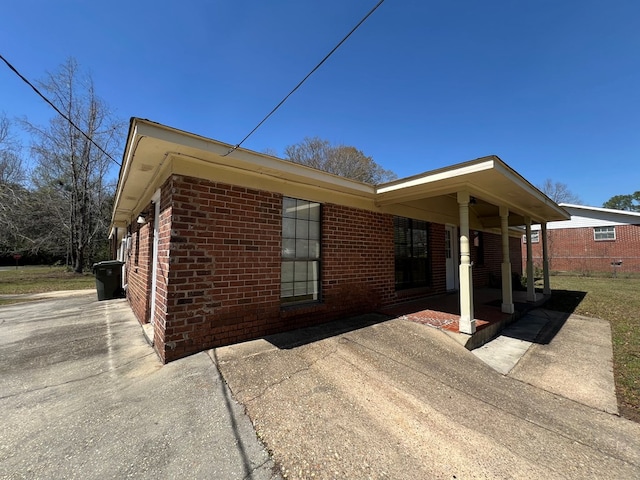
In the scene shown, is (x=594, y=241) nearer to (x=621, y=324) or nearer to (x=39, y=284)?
(x=621, y=324)

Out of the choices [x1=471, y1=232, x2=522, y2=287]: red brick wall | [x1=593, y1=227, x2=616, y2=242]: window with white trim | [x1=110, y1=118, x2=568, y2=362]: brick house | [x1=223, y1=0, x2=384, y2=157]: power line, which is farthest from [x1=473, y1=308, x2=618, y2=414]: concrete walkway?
[x1=593, y1=227, x2=616, y2=242]: window with white trim

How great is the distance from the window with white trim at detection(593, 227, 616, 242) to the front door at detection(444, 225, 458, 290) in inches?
695

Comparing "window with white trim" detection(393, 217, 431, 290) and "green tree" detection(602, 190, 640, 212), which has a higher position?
"green tree" detection(602, 190, 640, 212)

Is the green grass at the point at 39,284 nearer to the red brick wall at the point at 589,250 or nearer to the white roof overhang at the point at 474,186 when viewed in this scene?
the white roof overhang at the point at 474,186

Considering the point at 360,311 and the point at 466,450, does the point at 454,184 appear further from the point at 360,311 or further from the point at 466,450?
the point at 466,450

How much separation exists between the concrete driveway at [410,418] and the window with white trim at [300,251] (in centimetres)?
100

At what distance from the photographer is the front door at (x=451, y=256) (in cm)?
838

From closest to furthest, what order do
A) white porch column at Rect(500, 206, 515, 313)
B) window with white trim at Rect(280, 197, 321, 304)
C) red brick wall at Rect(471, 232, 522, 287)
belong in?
window with white trim at Rect(280, 197, 321, 304)
white porch column at Rect(500, 206, 515, 313)
red brick wall at Rect(471, 232, 522, 287)

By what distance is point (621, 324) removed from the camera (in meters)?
5.97

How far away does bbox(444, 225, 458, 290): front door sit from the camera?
838 cm

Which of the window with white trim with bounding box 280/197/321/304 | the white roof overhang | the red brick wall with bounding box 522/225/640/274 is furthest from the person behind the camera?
the red brick wall with bounding box 522/225/640/274

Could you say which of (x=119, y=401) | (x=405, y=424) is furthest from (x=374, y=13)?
(x=119, y=401)

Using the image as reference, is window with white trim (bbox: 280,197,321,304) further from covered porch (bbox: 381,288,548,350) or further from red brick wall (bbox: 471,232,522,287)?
red brick wall (bbox: 471,232,522,287)

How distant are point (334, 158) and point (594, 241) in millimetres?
19601
